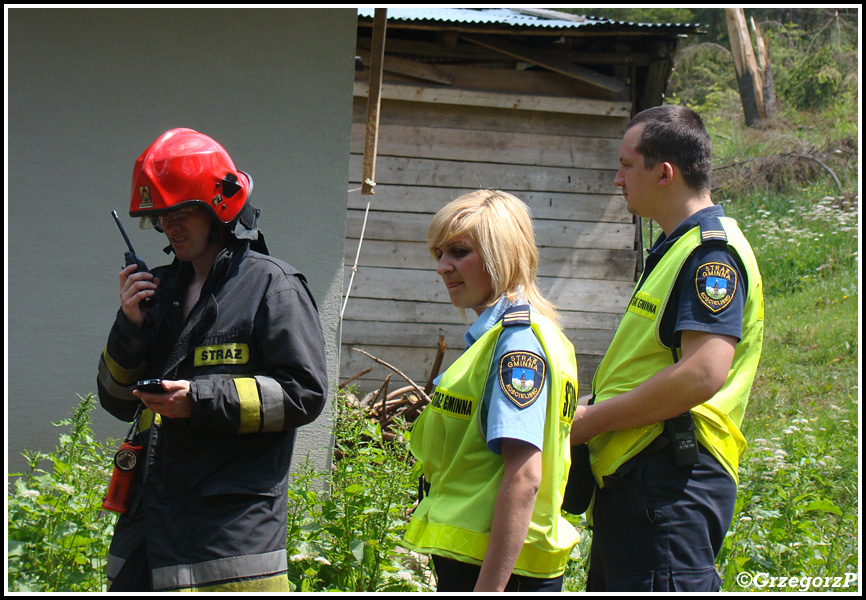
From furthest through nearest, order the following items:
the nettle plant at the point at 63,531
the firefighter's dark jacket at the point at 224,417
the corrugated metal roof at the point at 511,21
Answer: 1. the corrugated metal roof at the point at 511,21
2. the nettle plant at the point at 63,531
3. the firefighter's dark jacket at the point at 224,417

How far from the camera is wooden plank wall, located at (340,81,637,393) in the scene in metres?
7.21

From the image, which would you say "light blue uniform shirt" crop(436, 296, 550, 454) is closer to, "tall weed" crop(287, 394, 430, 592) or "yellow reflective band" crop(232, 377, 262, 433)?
"yellow reflective band" crop(232, 377, 262, 433)

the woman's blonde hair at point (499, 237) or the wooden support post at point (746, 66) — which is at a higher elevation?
the wooden support post at point (746, 66)

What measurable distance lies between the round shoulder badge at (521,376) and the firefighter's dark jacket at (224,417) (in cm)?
60

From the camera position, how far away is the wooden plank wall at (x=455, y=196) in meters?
7.21

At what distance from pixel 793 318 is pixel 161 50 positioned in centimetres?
834

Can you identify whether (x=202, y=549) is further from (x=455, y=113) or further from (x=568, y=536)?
(x=455, y=113)

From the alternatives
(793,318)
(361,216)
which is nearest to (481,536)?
(361,216)

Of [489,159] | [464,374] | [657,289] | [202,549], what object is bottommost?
[202,549]

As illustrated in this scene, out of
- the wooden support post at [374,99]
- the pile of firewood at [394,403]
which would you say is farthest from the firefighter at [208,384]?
the pile of firewood at [394,403]

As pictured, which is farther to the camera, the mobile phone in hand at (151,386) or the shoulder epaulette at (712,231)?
the shoulder epaulette at (712,231)

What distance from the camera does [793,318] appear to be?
9.53 m

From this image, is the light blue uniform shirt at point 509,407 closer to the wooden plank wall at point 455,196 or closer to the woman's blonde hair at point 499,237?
the woman's blonde hair at point 499,237

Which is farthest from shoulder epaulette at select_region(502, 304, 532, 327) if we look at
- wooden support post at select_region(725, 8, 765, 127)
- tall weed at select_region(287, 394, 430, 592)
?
wooden support post at select_region(725, 8, 765, 127)
